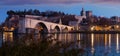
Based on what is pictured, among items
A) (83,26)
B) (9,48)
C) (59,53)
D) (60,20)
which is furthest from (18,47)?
(83,26)

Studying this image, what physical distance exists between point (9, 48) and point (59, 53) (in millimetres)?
889

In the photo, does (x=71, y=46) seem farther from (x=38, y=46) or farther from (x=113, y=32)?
(x=113, y=32)

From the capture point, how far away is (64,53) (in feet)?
24.2

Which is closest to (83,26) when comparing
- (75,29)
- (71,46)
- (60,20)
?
(75,29)

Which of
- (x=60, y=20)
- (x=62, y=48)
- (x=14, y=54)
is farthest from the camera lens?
(x=60, y=20)

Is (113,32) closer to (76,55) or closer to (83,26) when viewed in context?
(83,26)

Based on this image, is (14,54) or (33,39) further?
(33,39)

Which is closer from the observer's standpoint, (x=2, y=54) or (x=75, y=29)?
(x=2, y=54)

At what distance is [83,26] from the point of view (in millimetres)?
114438

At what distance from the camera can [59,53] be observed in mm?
7289

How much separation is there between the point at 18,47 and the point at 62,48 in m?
0.79

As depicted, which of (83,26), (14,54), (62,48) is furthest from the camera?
(83,26)

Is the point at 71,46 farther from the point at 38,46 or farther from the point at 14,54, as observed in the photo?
the point at 14,54

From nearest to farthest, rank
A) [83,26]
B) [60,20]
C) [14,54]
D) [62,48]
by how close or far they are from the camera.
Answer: [14,54] < [62,48] < [60,20] < [83,26]
